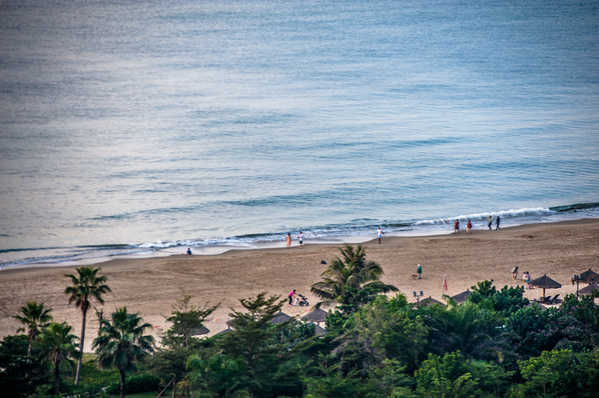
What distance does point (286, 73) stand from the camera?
109 metres

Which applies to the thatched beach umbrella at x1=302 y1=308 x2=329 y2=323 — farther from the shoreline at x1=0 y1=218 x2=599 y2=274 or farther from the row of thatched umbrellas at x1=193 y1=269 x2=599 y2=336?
the shoreline at x1=0 y1=218 x2=599 y2=274

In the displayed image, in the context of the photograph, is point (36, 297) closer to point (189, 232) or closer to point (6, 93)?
point (189, 232)

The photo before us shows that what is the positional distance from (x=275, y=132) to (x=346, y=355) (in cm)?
5389

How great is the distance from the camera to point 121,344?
22.3m

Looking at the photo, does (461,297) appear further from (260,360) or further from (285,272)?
(260,360)

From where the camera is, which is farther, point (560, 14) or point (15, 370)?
point (560, 14)

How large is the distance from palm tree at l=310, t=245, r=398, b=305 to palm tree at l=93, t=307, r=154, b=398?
8141 millimetres

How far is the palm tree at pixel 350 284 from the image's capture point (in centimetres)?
2736

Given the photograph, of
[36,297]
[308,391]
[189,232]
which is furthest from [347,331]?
[189,232]

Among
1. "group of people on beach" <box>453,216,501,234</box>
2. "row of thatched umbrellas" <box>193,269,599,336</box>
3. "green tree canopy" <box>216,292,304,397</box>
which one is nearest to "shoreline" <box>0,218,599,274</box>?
"group of people on beach" <box>453,216,501,234</box>

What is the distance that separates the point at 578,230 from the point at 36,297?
127ft

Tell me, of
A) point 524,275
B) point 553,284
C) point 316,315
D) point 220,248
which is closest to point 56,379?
point 316,315

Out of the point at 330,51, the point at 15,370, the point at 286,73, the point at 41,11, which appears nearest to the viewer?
the point at 15,370

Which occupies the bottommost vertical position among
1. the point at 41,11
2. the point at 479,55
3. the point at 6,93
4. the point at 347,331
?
the point at 347,331
